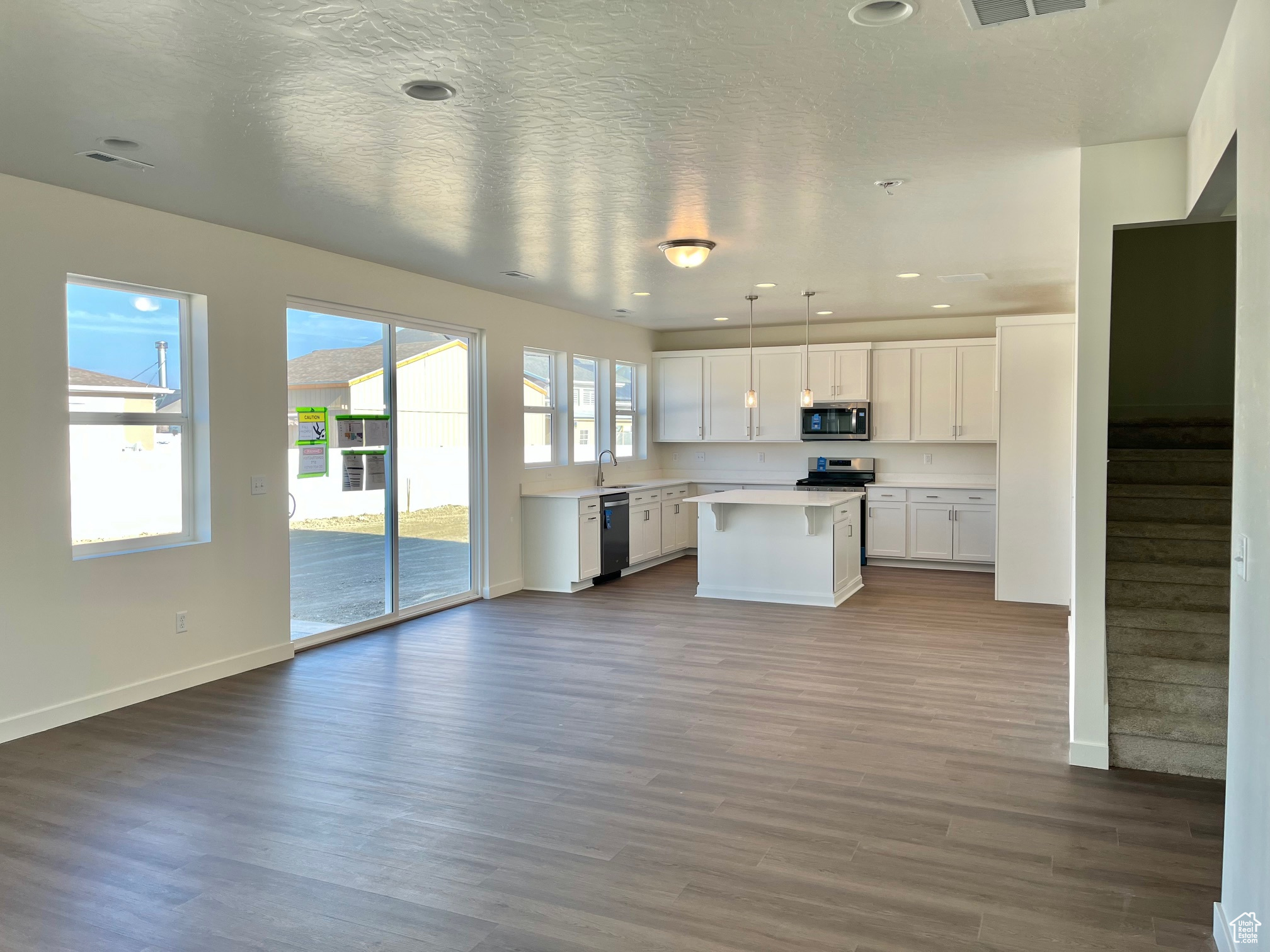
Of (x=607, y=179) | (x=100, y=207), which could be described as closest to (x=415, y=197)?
(x=607, y=179)

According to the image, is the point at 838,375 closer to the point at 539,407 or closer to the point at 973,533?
the point at 973,533

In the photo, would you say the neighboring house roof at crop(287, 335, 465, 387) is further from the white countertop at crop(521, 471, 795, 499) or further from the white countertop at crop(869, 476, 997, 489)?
the white countertop at crop(869, 476, 997, 489)

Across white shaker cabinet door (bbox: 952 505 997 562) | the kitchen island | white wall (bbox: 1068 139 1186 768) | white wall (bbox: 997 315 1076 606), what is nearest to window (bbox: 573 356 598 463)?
the kitchen island

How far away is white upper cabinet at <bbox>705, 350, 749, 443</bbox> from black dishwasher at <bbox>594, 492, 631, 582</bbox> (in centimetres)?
209

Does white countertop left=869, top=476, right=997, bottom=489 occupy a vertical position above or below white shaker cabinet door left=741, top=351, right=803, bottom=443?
below

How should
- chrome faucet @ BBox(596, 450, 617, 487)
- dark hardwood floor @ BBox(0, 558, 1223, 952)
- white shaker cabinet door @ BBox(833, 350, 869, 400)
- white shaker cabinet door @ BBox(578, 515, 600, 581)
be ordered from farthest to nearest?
white shaker cabinet door @ BBox(833, 350, 869, 400), chrome faucet @ BBox(596, 450, 617, 487), white shaker cabinet door @ BBox(578, 515, 600, 581), dark hardwood floor @ BBox(0, 558, 1223, 952)

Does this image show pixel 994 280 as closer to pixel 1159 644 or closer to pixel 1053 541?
pixel 1053 541

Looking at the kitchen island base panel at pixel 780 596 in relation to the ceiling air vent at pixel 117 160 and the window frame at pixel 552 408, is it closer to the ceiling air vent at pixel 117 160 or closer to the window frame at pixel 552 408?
the window frame at pixel 552 408

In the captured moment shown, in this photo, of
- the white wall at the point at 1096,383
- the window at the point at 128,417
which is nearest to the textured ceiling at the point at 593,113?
the white wall at the point at 1096,383

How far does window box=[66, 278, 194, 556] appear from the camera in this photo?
4.54 meters

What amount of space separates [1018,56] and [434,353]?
5100mm

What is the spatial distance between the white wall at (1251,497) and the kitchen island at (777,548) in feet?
15.3

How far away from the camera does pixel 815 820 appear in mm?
3266

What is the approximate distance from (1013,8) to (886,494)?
7.22 meters
